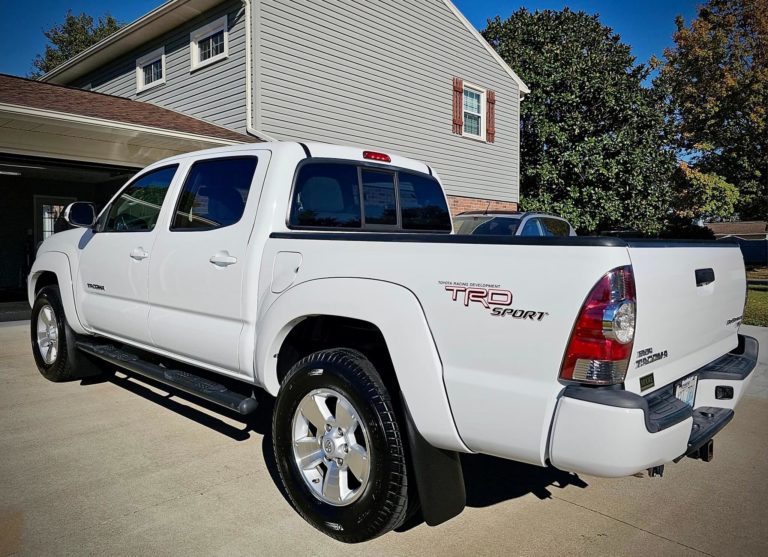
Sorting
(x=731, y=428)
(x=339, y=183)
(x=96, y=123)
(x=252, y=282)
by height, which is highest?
(x=96, y=123)

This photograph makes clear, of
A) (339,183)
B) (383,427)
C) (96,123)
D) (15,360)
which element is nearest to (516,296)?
(383,427)

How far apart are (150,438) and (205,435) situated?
0.38 meters

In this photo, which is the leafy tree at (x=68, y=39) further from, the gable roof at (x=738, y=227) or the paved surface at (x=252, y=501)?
the gable roof at (x=738, y=227)

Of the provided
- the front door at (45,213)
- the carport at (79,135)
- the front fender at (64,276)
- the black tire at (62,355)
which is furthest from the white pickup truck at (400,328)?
the front door at (45,213)

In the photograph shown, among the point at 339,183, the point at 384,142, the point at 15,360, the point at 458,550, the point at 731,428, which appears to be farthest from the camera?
the point at 384,142

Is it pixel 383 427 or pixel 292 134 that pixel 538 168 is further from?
pixel 383 427

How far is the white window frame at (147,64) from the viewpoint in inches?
527

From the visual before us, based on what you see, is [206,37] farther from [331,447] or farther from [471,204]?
[331,447]

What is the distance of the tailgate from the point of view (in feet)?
7.44

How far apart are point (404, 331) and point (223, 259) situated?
1.44 meters

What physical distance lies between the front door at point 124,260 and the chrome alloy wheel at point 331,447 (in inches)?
68.2

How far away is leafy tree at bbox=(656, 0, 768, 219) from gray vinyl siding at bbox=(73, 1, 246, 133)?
1931 centimetres

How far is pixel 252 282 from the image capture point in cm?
334

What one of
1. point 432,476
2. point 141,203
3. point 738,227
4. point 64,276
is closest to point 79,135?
point 64,276
